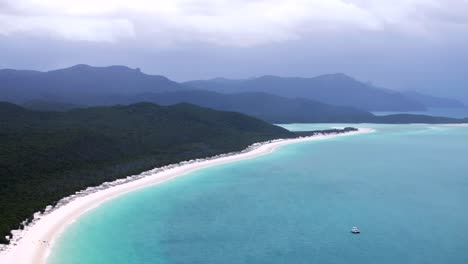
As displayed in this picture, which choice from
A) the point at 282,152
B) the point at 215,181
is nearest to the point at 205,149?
the point at 282,152

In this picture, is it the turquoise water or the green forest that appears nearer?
the turquoise water

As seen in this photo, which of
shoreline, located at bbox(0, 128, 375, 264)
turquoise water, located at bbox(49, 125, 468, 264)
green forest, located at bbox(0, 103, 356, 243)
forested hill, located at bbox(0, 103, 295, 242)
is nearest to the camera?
shoreline, located at bbox(0, 128, 375, 264)

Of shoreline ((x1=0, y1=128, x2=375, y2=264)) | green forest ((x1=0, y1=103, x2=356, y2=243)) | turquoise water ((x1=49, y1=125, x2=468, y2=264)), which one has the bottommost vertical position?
turquoise water ((x1=49, y1=125, x2=468, y2=264))

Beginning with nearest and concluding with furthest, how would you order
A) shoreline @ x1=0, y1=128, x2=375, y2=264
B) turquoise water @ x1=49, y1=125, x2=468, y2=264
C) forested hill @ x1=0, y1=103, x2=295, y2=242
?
shoreline @ x1=0, y1=128, x2=375, y2=264, turquoise water @ x1=49, y1=125, x2=468, y2=264, forested hill @ x1=0, y1=103, x2=295, y2=242

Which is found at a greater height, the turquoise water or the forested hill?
the forested hill

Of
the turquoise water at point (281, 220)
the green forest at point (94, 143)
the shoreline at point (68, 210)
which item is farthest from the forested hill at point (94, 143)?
the turquoise water at point (281, 220)

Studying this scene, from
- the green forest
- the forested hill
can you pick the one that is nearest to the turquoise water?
the green forest

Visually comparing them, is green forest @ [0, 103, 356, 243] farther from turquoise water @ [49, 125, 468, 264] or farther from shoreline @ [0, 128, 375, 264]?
turquoise water @ [49, 125, 468, 264]
